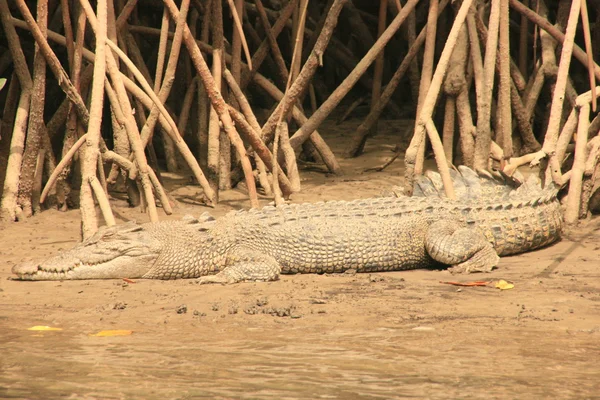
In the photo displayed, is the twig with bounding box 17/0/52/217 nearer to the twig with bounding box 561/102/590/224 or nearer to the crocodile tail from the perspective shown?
the crocodile tail

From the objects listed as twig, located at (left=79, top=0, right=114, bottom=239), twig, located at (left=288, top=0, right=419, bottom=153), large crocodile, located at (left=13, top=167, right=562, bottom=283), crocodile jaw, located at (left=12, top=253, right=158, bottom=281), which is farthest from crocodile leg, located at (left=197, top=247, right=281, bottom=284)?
twig, located at (left=288, top=0, right=419, bottom=153)

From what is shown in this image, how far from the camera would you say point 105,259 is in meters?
5.46

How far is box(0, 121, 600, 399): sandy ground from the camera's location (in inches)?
140

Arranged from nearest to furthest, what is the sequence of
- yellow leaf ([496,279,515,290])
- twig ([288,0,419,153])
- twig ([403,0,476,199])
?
1. yellow leaf ([496,279,515,290])
2. twig ([403,0,476,199])
3. twig ([288,0,419,153])

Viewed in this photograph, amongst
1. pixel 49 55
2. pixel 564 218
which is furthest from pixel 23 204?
pixel 564 218

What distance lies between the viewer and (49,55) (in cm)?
654

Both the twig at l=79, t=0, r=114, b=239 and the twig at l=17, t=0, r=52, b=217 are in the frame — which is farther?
the twig at l=17, t=0, r=52, b=217

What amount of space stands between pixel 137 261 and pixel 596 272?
275 centimetres

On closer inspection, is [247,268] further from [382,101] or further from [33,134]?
[382,101]

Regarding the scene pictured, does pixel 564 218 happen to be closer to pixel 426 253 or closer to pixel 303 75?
pixel 426 253

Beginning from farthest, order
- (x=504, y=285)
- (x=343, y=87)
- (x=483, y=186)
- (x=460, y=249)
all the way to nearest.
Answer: (x=343, y=87) → (x=483, y=186) → (x=460, y=249) → (x=504, y=285)

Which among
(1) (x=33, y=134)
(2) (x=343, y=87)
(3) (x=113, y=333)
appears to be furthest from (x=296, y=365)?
(2) (x=343, y=87)

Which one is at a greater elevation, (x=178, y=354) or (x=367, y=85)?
(x=367, y=85)

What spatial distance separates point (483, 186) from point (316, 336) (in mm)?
2756
